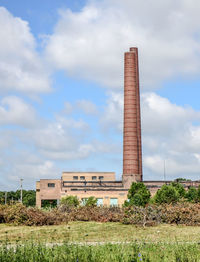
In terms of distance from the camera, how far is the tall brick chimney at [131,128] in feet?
192

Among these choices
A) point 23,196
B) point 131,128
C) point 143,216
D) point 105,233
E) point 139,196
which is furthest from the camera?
point 23,196

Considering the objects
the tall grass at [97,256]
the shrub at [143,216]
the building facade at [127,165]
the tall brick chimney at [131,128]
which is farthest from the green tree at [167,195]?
the tall grass at [97,256]

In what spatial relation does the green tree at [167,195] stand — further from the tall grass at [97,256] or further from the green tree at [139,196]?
the tall grass at [97,256]

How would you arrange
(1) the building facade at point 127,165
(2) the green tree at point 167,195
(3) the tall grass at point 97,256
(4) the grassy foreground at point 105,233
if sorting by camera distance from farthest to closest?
(1) the building facade at point 127,165 → (2) the green tree at point 167,195 → (4) the grassy foreground at point 105,233 → (3) the tall grass at point 97,256

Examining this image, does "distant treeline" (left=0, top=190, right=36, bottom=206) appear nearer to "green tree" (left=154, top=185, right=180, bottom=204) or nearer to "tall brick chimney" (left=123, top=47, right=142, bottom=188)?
"tall brick chimney" (left=123, top=47, right=142, bottom=188)

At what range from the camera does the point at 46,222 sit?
21.7 metres

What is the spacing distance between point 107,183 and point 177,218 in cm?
4474

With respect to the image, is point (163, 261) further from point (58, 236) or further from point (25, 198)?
point (25, 198)

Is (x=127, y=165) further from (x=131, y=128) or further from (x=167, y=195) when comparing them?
(x=167, y=195)

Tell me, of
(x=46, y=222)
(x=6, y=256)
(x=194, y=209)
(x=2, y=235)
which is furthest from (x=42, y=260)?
(x=194, y=209)

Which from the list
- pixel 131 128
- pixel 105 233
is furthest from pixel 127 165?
pixel 105 233

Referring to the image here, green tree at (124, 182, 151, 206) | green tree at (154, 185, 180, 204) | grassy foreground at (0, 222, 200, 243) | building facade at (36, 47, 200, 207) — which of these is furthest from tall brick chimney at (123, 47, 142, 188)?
grassy foreground at (0, 222, 200, 243)

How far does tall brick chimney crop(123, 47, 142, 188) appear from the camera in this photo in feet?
192

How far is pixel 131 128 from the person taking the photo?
192 feet
